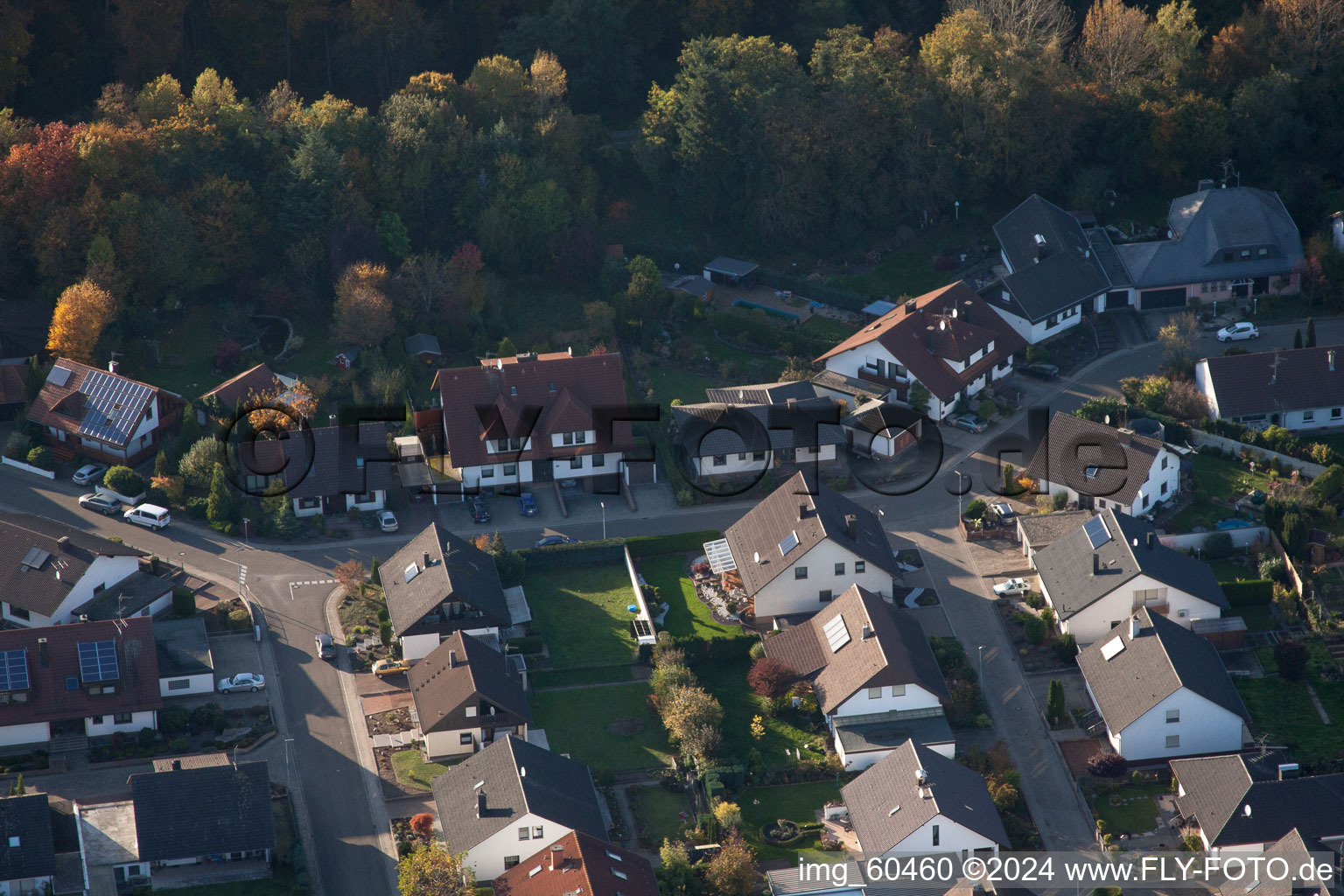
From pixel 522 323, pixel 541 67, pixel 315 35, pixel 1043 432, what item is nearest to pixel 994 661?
pixel 1043 432

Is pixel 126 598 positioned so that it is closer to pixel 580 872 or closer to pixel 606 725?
pixel 606 725

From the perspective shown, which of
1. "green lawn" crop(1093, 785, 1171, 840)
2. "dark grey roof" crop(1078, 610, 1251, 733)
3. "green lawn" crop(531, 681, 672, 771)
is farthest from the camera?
"green lawn" crop(531, 681, 672, 771)

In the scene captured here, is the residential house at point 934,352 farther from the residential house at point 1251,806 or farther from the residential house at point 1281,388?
the residential house at point 1251,806

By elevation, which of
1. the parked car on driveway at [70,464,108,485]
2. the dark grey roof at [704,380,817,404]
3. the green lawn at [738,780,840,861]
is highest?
the dark grey roof at [704,380,817,404]

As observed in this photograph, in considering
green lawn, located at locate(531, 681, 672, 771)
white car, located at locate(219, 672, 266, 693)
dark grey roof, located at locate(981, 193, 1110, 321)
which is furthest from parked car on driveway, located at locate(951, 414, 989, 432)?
white car, located at locate(219, 672, 266, 693)

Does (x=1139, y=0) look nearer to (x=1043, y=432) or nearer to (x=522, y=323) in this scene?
A: (x=1043, y=432)

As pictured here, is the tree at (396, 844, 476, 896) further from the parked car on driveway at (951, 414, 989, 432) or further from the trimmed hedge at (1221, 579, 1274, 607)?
the parked car on driveway at (951, 414, 989, 432)

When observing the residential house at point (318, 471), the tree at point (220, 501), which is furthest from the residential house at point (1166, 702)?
the tree at point (220, 501)
